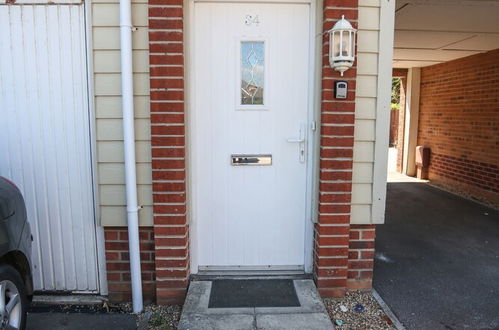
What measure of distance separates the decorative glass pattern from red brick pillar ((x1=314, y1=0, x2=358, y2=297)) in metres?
0.50

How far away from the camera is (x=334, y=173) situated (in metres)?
3.06

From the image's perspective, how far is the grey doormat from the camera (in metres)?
2.95

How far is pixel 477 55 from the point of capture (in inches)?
273

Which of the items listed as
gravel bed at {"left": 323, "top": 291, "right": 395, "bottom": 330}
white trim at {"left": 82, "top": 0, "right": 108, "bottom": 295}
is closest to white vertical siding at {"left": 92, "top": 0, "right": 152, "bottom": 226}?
white trim at {"left": 82, "top": 0, "right": 108, "bottom": 295}

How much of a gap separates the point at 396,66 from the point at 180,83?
7186mm

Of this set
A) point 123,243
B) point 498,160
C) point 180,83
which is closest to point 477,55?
point 498,160

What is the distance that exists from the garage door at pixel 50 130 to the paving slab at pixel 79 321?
Result: 0.36 metres

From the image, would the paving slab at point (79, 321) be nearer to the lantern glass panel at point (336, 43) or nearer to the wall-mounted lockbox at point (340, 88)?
the wall-mounted lockbox at point (340, 88)

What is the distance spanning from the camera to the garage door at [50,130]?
9.89 ft

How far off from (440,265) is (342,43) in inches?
96.3

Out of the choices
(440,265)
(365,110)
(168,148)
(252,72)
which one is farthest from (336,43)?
(440,265)

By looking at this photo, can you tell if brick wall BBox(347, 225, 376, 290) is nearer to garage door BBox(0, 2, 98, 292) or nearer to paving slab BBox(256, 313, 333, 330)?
paving slab BBox(256, 313, 333, 330)

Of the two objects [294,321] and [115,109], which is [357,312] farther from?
[115,109]

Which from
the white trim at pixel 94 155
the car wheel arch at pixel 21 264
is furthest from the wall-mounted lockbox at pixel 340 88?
the car wheel arch at pixel 21 264
